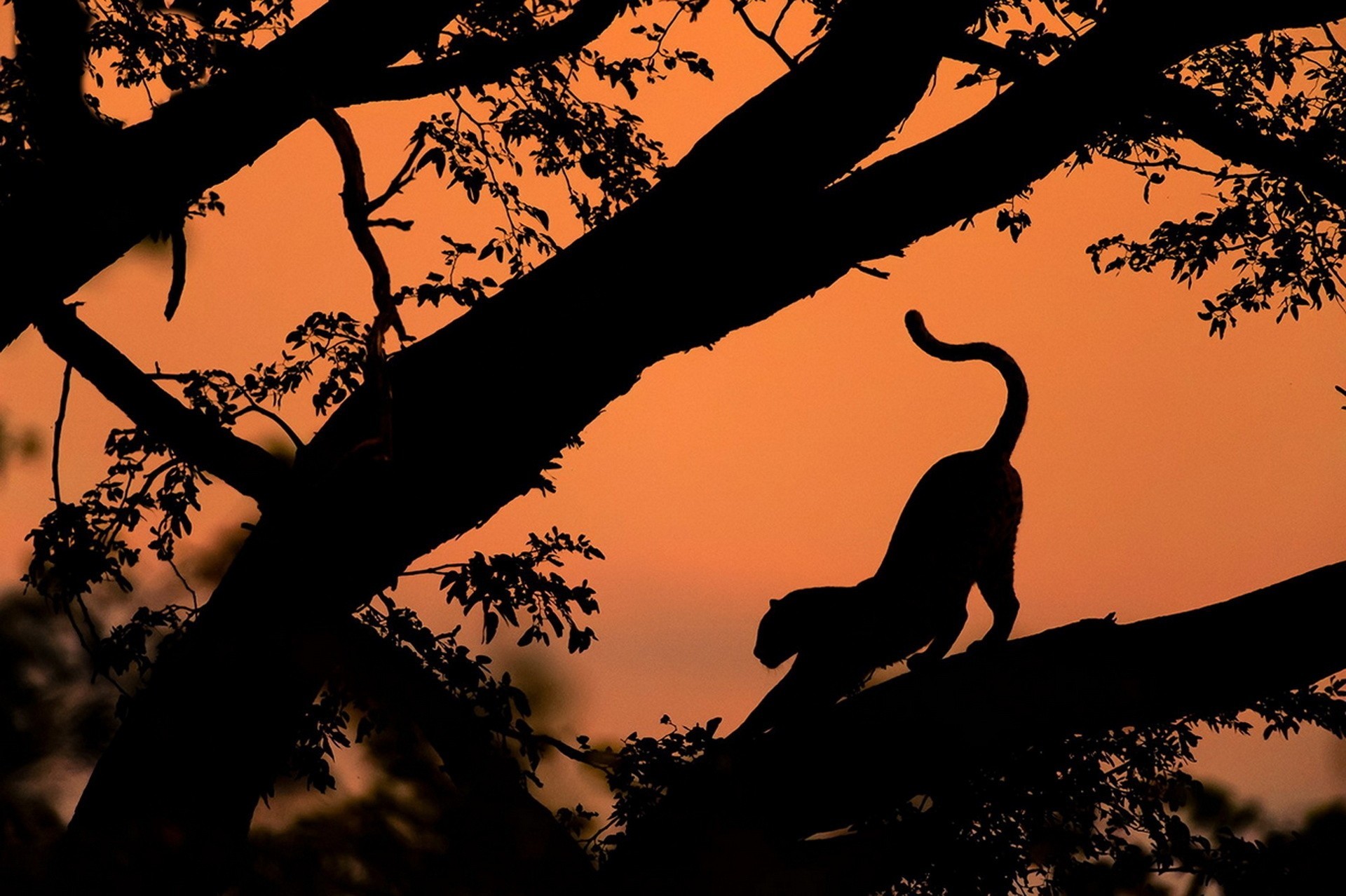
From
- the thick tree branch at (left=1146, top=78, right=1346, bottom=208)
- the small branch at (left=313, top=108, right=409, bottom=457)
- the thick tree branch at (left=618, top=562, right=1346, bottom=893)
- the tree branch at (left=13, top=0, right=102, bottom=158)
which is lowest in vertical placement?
the thick tree branch at (left=618, top=562, right=1346, bottom=893)

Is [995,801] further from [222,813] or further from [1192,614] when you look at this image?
[222,813]

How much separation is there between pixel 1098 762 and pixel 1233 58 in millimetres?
3958

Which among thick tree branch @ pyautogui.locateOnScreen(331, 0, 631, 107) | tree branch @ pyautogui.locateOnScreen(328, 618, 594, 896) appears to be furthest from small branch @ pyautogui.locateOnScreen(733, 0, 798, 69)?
tree branch @ pyautogui.locateOnScreen(328, 618, 594, 896)

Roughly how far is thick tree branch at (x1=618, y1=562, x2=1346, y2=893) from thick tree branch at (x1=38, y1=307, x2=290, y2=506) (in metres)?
1.69

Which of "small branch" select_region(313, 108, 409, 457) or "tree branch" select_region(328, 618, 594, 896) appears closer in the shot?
"tree branch" select_region(328, 618, 594, 896)

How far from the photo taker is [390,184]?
2830 millimetres

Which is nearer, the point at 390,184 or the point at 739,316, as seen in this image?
the point at 390,184

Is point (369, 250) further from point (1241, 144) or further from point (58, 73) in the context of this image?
point (1241, 144)

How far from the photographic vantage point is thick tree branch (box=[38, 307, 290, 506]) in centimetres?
364

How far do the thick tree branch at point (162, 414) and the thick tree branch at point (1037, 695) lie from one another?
169 centimetres

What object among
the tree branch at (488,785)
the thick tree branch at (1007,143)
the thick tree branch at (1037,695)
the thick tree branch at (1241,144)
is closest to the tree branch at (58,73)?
the thick tree branch at (1007,143)

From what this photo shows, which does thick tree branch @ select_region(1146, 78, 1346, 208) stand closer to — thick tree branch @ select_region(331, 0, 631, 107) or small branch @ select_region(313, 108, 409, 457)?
thick tree branch @ select_region(331, 0, 631, 107)

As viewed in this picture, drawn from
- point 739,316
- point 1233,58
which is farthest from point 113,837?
point 1233,58

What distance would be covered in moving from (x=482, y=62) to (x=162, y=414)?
1.63 metres
